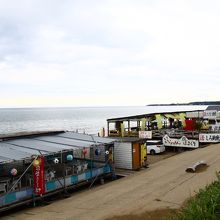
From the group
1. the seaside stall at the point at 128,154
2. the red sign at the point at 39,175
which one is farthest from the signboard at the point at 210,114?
the red sign at the point at 39,175

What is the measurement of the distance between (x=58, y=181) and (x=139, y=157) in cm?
815

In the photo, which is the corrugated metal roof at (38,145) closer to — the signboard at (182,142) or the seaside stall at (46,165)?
the seaside stall at (46,165)

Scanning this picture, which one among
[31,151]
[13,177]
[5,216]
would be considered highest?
[31,151]

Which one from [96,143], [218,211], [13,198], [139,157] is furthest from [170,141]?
[218,211]

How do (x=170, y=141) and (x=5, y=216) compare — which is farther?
(x=170, y=141)

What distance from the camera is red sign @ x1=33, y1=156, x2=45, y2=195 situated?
17906 mm

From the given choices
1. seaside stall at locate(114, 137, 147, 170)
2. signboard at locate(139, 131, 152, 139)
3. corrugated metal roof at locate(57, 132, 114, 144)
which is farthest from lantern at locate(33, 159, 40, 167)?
signboard at locate(139, 131, 152, 139)

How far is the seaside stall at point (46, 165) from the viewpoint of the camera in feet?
57.8

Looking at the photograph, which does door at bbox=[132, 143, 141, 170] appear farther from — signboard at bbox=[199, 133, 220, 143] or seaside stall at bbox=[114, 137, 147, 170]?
signboard at bbox=[199, 133, 220, 143]

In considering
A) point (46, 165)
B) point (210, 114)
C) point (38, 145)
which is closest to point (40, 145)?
point (38, 145)

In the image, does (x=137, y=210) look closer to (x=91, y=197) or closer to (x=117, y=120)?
(x=91, y=197)

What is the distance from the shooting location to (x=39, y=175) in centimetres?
1802

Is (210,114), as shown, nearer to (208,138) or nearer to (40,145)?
(208,138)

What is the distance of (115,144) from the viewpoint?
85.4ft
